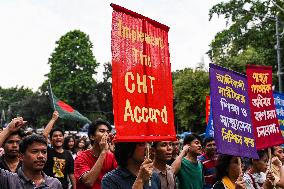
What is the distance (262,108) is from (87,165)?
2324mm

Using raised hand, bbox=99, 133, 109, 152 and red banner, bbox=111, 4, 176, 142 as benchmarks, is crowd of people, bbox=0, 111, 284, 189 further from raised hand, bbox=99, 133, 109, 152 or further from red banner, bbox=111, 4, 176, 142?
red banner, bbox=111, 4, 176, 142

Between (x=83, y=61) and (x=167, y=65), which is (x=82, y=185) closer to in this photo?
(x=167, y=65)

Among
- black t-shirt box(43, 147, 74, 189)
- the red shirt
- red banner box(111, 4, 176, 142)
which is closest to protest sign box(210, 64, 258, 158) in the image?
red banner box(111, 4, 176, 142)

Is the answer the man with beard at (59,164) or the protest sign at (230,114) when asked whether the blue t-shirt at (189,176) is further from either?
the man with beard at (59,164)

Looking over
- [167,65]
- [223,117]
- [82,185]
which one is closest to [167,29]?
[167,65]

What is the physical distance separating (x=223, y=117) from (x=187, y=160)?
1.29 m

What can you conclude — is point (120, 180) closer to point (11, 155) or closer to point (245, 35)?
point (11, 155)

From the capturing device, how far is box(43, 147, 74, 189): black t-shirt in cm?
686

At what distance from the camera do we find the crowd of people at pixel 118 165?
155 inches

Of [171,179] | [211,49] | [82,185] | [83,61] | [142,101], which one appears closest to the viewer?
[142,101]

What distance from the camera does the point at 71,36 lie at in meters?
57.4

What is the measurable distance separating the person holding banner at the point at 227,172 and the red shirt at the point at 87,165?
1.21 m

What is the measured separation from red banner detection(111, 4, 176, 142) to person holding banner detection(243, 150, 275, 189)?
1686mm

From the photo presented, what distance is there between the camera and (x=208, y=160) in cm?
728
